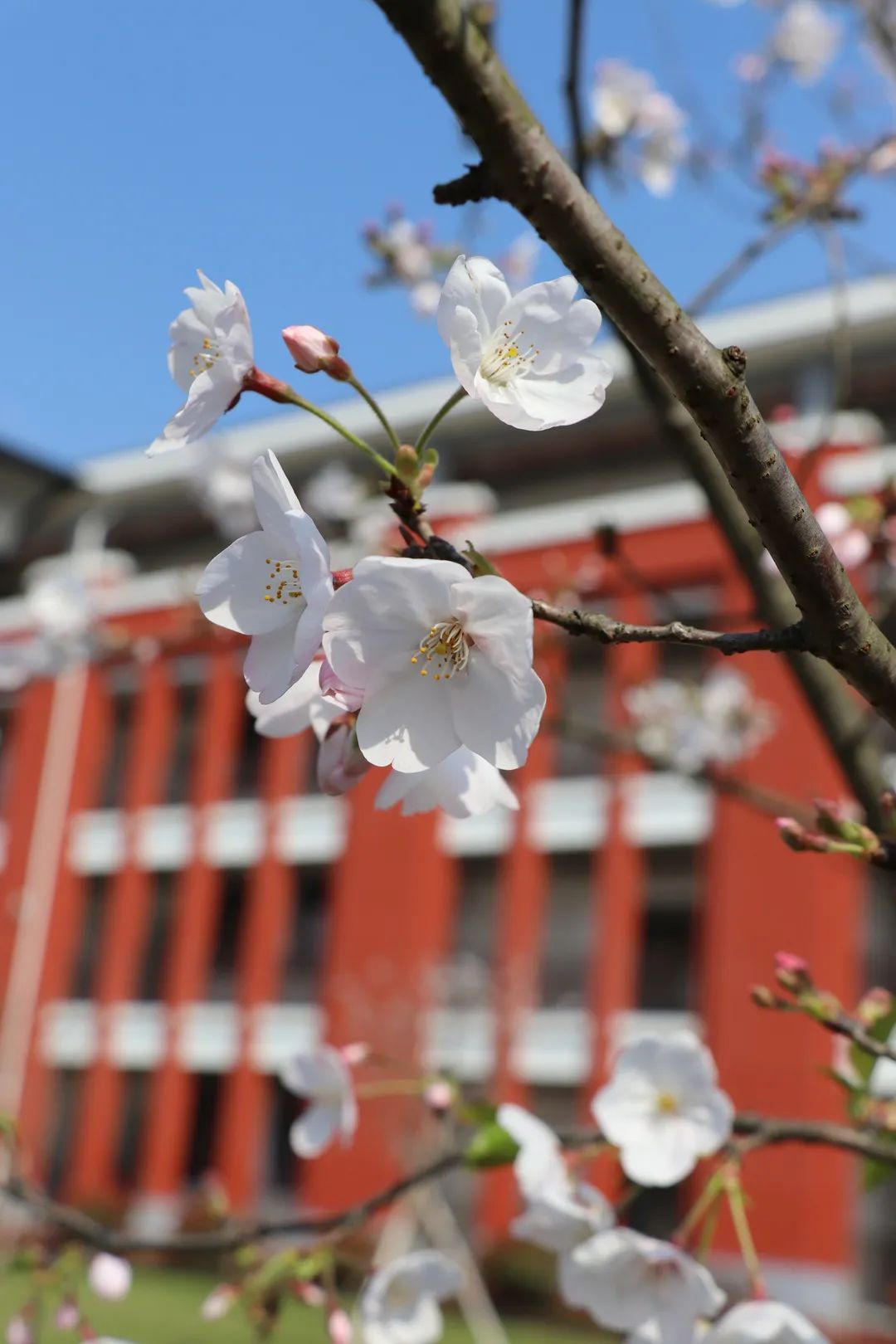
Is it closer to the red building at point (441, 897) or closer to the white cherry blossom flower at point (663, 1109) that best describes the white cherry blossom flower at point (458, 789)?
the white cherry blossom flower at point (663, 1109)

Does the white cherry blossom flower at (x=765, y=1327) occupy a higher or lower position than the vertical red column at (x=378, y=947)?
lower

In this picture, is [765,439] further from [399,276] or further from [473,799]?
[399,276]

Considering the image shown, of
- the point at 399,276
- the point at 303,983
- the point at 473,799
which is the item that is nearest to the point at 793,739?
the point at 303,983

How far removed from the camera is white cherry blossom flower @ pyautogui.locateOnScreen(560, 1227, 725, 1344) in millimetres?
1333

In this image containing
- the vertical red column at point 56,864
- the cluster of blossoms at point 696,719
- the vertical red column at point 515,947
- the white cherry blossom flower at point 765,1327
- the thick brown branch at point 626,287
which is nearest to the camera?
the thick brown branch at point 626,287

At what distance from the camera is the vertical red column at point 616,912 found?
13.0 meters

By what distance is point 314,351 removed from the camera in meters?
0.94

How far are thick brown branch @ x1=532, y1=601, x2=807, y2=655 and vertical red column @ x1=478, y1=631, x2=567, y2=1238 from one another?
11789 mm

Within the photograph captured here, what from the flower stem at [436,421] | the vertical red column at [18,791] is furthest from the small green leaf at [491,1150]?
the vertical red column at [18,791]

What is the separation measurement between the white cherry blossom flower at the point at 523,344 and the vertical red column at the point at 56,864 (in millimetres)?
16637

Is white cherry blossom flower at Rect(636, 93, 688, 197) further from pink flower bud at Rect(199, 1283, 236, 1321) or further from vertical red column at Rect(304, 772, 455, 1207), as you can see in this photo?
vertical red column at Rect(304, 772, 455, 1207)

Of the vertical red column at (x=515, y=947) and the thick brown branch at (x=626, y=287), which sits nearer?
the thick brown branch at (x=626, y=287)

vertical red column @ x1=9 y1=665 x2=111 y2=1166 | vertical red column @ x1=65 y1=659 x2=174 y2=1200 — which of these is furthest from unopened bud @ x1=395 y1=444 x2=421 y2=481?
vertical red column @ x1=9 y1=665 x2=111 y2=1166

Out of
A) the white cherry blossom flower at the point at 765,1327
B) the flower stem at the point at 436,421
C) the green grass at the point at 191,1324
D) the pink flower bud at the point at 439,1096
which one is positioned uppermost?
the flower stem at the point at 436,421
